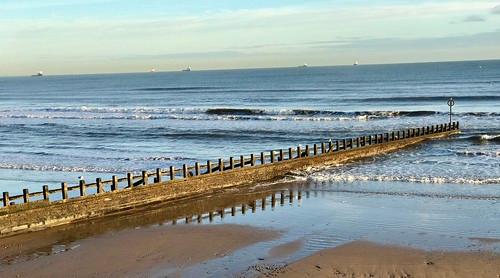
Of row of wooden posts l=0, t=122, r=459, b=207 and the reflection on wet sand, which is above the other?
row of wooden posts l=0, t=122, r=459, b=207

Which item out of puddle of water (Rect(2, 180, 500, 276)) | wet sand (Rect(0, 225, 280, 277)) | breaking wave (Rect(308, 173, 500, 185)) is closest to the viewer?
wet sand (Rect(0, 225, 280, 277))

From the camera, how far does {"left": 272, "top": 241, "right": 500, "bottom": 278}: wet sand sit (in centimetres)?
1496

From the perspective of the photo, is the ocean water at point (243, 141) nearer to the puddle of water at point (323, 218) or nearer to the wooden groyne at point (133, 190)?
the wooden groyne at point (133, 190)

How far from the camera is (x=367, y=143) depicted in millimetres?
40125

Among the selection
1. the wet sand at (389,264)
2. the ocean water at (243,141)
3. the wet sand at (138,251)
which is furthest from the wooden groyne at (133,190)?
the wet sand at (389,264)

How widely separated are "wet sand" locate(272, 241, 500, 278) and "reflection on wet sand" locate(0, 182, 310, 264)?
606 cm

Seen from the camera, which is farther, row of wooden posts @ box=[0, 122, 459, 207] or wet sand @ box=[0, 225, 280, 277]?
row of wooden posts @ box=[0, 122, 459, 207]

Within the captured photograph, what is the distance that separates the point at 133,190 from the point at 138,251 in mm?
5965

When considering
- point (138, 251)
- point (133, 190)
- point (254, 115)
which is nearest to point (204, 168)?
point (133, 190)

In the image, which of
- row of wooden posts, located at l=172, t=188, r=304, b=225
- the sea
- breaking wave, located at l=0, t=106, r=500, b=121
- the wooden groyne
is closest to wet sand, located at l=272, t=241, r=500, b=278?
the sea

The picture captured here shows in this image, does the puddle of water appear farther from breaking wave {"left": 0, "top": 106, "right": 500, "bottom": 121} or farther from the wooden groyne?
breaking wave {"left": 0, "top": 106, "right": 500, "bottom": 121}

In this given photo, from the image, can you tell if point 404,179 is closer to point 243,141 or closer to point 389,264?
point 389,264

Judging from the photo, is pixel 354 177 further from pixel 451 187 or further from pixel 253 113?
pixel 253 113

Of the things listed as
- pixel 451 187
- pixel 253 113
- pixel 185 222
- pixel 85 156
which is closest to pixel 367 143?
pixel 451 187
